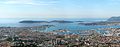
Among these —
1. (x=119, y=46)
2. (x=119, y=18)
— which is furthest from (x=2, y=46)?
(x=119, y=18)

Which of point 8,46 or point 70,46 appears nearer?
point 8,46

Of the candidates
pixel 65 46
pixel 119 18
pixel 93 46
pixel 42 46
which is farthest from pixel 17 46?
pixel 119 18

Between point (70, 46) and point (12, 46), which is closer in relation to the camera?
point (12, 46)

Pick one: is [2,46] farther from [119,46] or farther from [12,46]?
[119,46]

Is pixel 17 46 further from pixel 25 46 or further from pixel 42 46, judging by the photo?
pixel 42 46

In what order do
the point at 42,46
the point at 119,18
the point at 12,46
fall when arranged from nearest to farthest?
the point at 12,46
the point at 42,46
the point at 119,18

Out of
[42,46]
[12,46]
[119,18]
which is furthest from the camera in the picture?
[119,18]

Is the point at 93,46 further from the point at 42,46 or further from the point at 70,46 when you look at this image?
the point at 42,46
